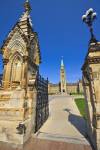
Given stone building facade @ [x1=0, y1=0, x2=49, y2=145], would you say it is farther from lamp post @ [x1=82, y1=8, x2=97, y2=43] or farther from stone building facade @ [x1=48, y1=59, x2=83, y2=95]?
stone building facade @ [x1=48, y1=59, x2=83, y2=95]

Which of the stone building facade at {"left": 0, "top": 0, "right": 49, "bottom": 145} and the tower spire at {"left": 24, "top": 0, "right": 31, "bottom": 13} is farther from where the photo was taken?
the tower spire at {"left": 24, "top": 0, "right": 31, "bottom": 13}

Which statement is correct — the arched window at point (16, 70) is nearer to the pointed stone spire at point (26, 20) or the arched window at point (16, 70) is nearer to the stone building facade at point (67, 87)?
the pointed stone spire at point (26, 20)

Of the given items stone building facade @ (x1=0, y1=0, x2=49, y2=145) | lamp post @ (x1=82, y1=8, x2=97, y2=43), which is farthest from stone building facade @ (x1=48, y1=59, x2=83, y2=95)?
lamp post @ (x1=82, y1=8, x2=97, y2=43)

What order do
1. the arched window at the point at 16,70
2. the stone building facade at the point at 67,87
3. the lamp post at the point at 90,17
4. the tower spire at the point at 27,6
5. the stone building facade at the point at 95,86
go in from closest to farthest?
the stone building facade at the point at 95,86
the lamp post at the point at 90,17
the arched window at the point at 16,70
the tower spire at the point at 27,6
the stone building facade at the point at 67,87

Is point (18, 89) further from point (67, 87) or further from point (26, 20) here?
→ point (67, 87)

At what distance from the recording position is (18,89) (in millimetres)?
8000

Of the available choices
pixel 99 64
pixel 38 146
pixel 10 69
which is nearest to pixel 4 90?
pixel 10 69

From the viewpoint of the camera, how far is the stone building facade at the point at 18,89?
7.50m

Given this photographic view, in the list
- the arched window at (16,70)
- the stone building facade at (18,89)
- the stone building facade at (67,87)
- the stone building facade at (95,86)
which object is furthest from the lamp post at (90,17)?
the stone building facade at (67,87)

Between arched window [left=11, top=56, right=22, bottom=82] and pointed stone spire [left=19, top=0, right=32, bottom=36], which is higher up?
pointed stone spire [left=19, top=0, right=32, bottom=36]

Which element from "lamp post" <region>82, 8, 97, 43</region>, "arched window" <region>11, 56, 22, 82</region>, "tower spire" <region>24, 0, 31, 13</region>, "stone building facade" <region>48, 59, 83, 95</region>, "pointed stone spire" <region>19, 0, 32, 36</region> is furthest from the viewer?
"stone building facade" <region>48, 59, 83, 95</region>

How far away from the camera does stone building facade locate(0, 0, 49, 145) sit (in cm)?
750

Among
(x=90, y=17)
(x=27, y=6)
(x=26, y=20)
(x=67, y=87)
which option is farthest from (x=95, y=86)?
(x=67, y=87)

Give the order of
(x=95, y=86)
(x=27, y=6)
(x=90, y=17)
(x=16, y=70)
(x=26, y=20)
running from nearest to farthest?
(x=95, y=86), (x=90, y=17), (x=16, y=70), (x=26, y=20), (x=27, y=6)
